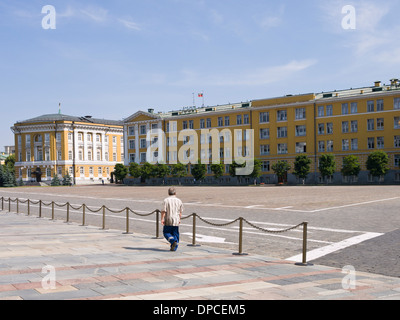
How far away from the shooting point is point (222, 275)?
843 centimetres

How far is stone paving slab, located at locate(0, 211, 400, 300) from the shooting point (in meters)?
6.87

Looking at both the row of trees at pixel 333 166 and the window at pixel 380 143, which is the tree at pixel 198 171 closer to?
the row of trees at pixel 333 166

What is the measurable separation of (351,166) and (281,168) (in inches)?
440

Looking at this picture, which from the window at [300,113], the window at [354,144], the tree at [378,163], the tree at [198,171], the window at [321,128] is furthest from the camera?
the tree at [198,171]

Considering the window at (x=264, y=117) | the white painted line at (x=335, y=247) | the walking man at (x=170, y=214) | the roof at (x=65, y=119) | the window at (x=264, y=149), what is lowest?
the white painted line at (x=335, y=247)

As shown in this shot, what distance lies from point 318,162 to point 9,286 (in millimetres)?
65756

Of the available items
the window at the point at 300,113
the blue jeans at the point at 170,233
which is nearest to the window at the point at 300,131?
the window at the point at 300,113

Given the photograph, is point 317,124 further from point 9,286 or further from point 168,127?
Result: point 9,286

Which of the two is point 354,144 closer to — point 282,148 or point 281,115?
point 282,148

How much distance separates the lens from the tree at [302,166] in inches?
2618

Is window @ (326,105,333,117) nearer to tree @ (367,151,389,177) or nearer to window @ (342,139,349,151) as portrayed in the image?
window @ (342,139,349,151)

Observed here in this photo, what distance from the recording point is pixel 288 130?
72062 mm

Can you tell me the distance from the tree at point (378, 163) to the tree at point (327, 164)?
18.2 feet
